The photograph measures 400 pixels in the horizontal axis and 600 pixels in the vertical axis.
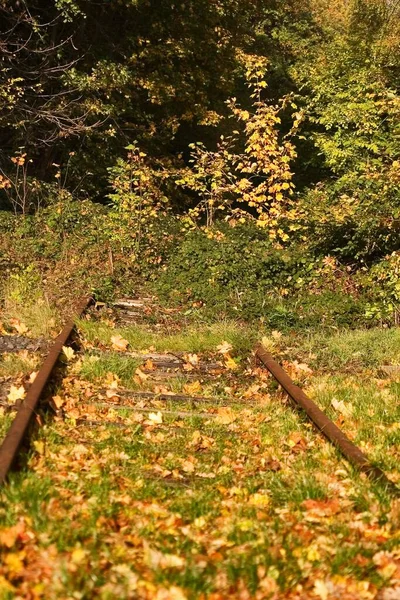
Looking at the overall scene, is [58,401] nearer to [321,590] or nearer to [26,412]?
[26,412]

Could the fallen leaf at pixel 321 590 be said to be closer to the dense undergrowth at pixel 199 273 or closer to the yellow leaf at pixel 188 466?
the yellow leaf at pixel 188 466

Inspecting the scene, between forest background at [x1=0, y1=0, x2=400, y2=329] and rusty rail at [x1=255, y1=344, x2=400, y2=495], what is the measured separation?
3.19m

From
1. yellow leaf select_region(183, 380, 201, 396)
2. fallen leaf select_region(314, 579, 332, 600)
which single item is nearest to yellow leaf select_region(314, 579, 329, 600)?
fallen leaf select_region(314, 579, 332, 600)

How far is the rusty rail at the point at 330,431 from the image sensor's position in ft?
13.8

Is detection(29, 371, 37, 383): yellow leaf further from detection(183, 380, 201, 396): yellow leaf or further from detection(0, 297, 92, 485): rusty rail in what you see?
detection(183, 380, 201, 396): yellow leaf

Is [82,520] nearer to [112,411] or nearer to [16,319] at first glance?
[112,411]

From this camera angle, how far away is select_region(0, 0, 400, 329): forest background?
11.3 m

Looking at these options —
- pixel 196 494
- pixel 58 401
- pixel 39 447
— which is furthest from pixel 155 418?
pixel 196 494

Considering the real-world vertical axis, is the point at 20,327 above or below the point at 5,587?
below

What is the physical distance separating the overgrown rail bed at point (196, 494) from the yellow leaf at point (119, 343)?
2.70 ft

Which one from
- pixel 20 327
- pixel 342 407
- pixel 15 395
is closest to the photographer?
pixel 15 395

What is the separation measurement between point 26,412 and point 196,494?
5.14 ft

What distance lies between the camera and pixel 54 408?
18.6ft

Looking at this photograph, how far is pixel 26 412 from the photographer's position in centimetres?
495
